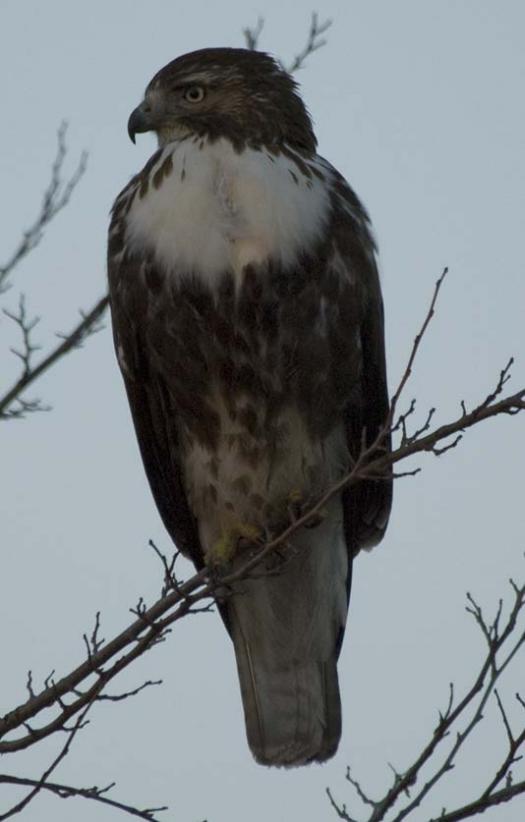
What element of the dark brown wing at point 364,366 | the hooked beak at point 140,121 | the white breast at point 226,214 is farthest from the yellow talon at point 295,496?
the hooked beak at point 140,121

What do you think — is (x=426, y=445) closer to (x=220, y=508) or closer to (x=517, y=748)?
(x=517, y=748)

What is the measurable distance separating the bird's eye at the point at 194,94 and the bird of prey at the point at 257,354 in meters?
0.01

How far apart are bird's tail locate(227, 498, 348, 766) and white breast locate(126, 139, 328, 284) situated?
1.23m

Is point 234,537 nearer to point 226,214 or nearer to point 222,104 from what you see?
point 226,214

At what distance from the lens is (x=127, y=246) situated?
17.0ft

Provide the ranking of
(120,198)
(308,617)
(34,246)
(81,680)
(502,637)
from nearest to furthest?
(81,680) → (502,637) → (34,246) → (120,198) → (308,617)

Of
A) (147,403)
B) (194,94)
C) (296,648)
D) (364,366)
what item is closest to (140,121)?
(194,94)

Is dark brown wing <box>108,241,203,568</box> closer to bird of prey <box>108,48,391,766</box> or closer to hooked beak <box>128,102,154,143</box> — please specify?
bird of prey <box>108,48,391,766</box>

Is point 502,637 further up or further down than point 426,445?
further down

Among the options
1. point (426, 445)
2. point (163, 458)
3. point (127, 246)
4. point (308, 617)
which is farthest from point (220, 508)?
point (426, 445)

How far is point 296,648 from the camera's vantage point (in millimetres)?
5816

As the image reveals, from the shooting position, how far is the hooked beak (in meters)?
5.51

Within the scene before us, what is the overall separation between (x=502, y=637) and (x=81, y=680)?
1246mm

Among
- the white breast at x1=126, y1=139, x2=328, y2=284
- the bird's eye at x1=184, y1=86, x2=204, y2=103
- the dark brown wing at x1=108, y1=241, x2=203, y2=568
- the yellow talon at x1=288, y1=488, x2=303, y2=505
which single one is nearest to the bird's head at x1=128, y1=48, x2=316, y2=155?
the bird's eye at x1=184, y1=86, x2=204, y2=103
